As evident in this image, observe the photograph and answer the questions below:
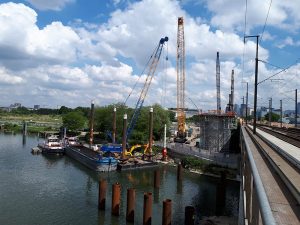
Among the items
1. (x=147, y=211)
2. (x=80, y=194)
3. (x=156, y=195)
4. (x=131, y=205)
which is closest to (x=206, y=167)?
(x=156, y=195)

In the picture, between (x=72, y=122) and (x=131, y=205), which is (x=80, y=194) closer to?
(x=131, y=205)

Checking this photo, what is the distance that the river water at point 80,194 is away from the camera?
30.0 metres

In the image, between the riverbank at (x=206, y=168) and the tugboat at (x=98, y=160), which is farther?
the tugboat at (x=98, y=160)

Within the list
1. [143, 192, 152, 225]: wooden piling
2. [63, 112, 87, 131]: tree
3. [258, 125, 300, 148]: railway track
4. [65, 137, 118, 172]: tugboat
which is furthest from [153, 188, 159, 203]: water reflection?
[63, 112, 87, 131]: tree

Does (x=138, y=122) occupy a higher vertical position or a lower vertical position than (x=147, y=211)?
higher

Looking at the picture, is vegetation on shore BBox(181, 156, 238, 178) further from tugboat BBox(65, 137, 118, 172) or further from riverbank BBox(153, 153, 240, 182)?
tugboat BBox(65, 137, 118, 172)

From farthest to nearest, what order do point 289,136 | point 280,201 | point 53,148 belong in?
point 53,148 < point 289,136 < point 280,201

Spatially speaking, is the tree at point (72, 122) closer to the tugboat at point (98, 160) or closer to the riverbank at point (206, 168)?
the tugboat at point (98, 160)

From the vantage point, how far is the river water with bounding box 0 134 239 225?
30.0 meters

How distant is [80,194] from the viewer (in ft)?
126

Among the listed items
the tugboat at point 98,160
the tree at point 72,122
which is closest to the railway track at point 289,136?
the tugboat at point 98,160

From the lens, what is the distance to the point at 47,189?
131 feet

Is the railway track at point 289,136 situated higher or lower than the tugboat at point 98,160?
higher

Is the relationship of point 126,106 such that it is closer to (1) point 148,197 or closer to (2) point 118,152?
(2) point 118,152
